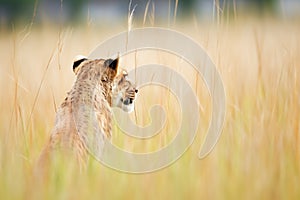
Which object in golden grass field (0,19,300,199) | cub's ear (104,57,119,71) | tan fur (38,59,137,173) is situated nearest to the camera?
golden grass field (0,19,300,199)

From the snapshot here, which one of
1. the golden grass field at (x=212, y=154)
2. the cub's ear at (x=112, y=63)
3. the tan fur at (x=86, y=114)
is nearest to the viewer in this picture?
the golden grass field at (x=212, y=154)

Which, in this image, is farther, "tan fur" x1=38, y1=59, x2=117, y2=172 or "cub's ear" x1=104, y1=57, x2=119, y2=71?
"cub's ear" x1=104, y1=57, x2=119, y2=71

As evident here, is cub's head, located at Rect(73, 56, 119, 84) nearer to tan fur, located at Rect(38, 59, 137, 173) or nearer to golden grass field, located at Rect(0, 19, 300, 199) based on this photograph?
tan fur, located at Rect(38, 59, 137, 173)

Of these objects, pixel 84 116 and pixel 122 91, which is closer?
pixel 84 116

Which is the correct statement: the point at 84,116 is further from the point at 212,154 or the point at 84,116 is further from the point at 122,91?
the point at 212,154

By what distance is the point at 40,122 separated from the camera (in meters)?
2.99

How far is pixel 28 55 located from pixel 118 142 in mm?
3470

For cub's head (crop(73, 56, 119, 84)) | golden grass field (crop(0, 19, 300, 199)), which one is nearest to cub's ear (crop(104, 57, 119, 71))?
cub's head (crop(73, 56, 119, 84))

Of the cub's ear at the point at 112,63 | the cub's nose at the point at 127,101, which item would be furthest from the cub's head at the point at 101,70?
the cub's nose at the point at 127,101

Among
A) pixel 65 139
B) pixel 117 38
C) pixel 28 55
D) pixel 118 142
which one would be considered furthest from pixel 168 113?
pixel 28 55

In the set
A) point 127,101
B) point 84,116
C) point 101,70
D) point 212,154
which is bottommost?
point 212,154

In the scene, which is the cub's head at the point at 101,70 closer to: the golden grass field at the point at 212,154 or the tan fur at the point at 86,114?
the tan fur at the point at 86,114

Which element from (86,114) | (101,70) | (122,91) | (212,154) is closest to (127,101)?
(122,91)

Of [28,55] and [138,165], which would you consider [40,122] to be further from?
[28,55]
